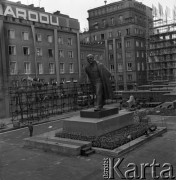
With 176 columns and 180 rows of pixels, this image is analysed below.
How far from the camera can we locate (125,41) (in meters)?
69.1

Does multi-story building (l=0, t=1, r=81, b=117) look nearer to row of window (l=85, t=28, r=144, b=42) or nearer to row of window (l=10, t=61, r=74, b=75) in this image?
row of window (l=10, t=61, r=74, b=75)

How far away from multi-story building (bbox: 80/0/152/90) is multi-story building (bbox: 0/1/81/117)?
15.0 m

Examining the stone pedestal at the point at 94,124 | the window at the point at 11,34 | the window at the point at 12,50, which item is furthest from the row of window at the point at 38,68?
the stone pedestal at the point at 94,124

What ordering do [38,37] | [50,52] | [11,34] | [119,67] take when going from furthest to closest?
[119,67] → [50,52] → [38,37] → [11,34]

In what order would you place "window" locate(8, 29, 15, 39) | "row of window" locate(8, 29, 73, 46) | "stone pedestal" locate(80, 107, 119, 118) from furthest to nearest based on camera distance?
"row of window" locate(8, 29, 73, 46) < "window" locate(8, 29, 15, 39) < "stone pedestal" locate(80, 107, 119, 118)

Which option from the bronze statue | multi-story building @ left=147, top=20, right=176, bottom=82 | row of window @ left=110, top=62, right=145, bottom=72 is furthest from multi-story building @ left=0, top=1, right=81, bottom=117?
the bronze statue

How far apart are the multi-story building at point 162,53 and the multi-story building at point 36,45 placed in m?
18.3

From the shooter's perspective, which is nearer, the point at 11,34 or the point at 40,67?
the point at 11,34

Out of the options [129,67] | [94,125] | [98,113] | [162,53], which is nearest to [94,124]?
[94,125]

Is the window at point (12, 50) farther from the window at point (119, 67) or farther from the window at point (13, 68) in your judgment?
the window at point (119, 67)

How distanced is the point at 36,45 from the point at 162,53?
1166 inches

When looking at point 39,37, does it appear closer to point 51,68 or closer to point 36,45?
point 36,45

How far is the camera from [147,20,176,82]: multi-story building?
202 ft

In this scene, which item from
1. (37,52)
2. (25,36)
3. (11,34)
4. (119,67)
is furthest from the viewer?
(119,67)
